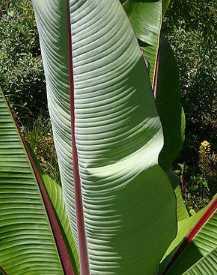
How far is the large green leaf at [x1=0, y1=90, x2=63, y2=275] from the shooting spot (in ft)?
6.05

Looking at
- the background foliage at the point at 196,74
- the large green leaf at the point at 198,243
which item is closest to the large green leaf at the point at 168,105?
the large green leaf at the point at 198,243

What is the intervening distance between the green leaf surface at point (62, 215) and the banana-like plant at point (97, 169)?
3 centimetres

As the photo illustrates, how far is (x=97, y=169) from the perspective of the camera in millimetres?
1439

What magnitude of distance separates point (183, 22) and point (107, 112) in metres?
2.80

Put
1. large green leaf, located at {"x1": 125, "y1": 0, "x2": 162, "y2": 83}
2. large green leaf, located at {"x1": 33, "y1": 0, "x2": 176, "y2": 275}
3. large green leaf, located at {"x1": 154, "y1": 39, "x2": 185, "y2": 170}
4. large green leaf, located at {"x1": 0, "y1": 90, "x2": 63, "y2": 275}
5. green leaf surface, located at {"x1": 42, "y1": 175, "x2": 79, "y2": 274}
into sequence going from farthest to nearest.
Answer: large green leaf, located at {"x1": 154, "y1": 39, "x2": 185, "y2": 170}, large green leaf, located at {"x1": 125, "y1": 0, "x2": 162, "y2": 83}, green leaf surface, located at {"x1": 42, "y1": 175, "x2": 79, "y2": 274}, large green leaf, located at {"x1": 0, "y1": 90, "x2": 63, "y2": 275}, large green leaf, located at {"x1": 33, "y1": 0, "x2": 176, "y2": 275}

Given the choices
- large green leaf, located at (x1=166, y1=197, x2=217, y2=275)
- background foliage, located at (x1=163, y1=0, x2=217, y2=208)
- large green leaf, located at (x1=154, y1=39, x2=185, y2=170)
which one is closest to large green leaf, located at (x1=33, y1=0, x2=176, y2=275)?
large green leaf, located at (x1=166, y1=197, x2=217, y2=275)

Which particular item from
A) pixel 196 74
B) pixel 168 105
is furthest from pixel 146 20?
pixel 196 74

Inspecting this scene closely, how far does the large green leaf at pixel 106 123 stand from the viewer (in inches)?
53.2

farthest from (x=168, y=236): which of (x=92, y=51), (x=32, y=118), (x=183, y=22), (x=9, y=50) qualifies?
(x=9, y=50)

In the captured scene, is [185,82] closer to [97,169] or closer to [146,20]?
[146,20]

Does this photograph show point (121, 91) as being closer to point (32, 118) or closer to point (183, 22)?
point (183, 22)

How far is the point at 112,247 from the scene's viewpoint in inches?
62.6

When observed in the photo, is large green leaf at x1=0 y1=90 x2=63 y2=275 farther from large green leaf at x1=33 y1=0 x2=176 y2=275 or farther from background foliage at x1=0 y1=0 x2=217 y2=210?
background foliage at x1=0 y1=0 x2=217 y2=210

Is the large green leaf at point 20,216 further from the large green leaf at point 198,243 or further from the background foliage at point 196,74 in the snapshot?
the background foliage at point 196,74
